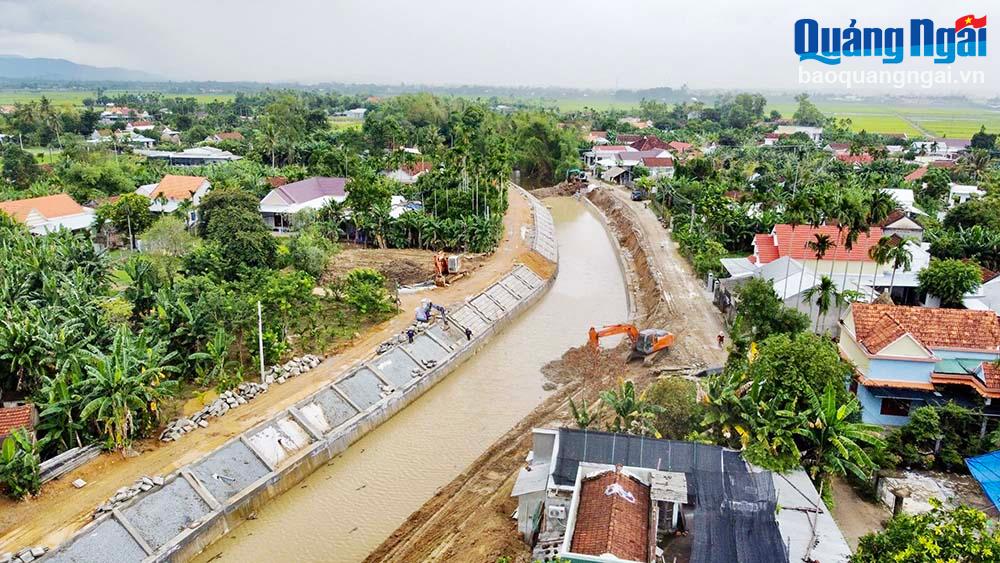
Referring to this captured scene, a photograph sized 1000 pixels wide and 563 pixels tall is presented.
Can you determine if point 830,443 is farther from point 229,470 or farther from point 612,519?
point 229,470

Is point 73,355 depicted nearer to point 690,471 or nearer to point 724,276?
point 690,471

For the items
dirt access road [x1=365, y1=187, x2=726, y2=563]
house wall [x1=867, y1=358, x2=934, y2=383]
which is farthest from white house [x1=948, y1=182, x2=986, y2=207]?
house wall [x1=867, y1=358, x2=934, y2=383]

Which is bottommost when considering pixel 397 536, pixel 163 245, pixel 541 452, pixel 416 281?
pixel 397 536

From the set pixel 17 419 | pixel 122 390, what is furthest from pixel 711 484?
pixel 17 419

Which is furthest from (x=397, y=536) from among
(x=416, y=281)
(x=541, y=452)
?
(x=416, y=281)

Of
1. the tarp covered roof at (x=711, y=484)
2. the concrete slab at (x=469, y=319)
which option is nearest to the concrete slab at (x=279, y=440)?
the tarp covered roof at (x=711, y=484)

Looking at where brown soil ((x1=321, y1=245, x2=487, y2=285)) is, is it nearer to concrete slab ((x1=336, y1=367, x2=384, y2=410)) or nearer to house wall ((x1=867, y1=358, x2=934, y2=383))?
concrete slab ((x1=336, y1=367, x2=384, y2=410))

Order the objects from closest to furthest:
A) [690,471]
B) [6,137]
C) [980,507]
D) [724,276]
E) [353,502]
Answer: [690,471] < [980,507] < [353,502] < [724,276] < [6,137]

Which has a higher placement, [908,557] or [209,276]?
[209,276]
